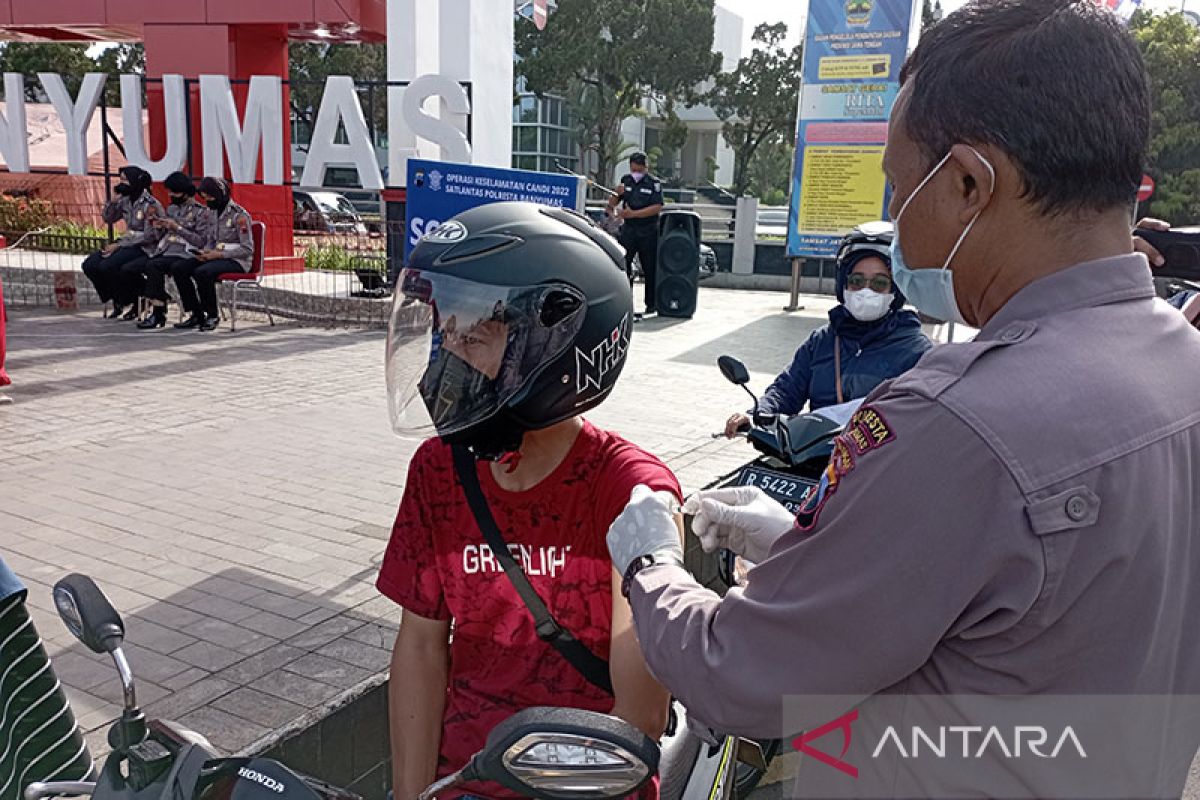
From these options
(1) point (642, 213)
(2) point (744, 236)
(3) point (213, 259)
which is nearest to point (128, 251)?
(3) point (213, 259)

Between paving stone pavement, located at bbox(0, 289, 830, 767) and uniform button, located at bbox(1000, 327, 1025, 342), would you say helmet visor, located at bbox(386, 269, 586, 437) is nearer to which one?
uniform button, located at bbox(1000, 327, 1025, 342)

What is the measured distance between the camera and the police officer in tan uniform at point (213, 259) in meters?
10.5

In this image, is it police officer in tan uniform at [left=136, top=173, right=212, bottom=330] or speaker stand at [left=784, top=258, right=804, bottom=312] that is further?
speaker stand at [left=784, top=258, right=804, bottom=312]

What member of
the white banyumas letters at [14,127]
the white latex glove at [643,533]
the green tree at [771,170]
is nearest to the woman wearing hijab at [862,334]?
the white latex glove at [643,533]

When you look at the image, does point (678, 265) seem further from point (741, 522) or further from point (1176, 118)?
point (1176, 118)

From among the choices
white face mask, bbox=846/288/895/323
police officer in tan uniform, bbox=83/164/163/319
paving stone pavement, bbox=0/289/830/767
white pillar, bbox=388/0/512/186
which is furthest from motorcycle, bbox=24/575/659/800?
police officer in tan uniform, bbox=83/164/163/319

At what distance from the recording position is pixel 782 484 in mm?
→ 3367

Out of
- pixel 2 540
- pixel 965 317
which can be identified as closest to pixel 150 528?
pixel 2 540

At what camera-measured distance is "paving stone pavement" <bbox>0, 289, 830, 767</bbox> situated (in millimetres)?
3178

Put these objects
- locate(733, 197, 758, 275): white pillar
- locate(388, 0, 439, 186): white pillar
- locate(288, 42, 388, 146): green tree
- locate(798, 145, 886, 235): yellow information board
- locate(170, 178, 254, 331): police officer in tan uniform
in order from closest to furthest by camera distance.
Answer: locate(170, 178, 254, 331): police officer in tan uniform
locate(388, 0, 439, 186): white pillar
locate(798, 145, 886, 235): yellow information board
locate(733, 197, 758, 275): white pillar
locate(288, 42, 388, 146): green tree

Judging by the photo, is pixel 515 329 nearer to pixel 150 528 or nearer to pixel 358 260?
pixel 150 528

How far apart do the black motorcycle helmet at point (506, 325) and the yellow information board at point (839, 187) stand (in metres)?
10.7

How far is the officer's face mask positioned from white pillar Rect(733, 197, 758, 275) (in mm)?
17231

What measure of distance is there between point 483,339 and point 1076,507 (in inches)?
45.5
